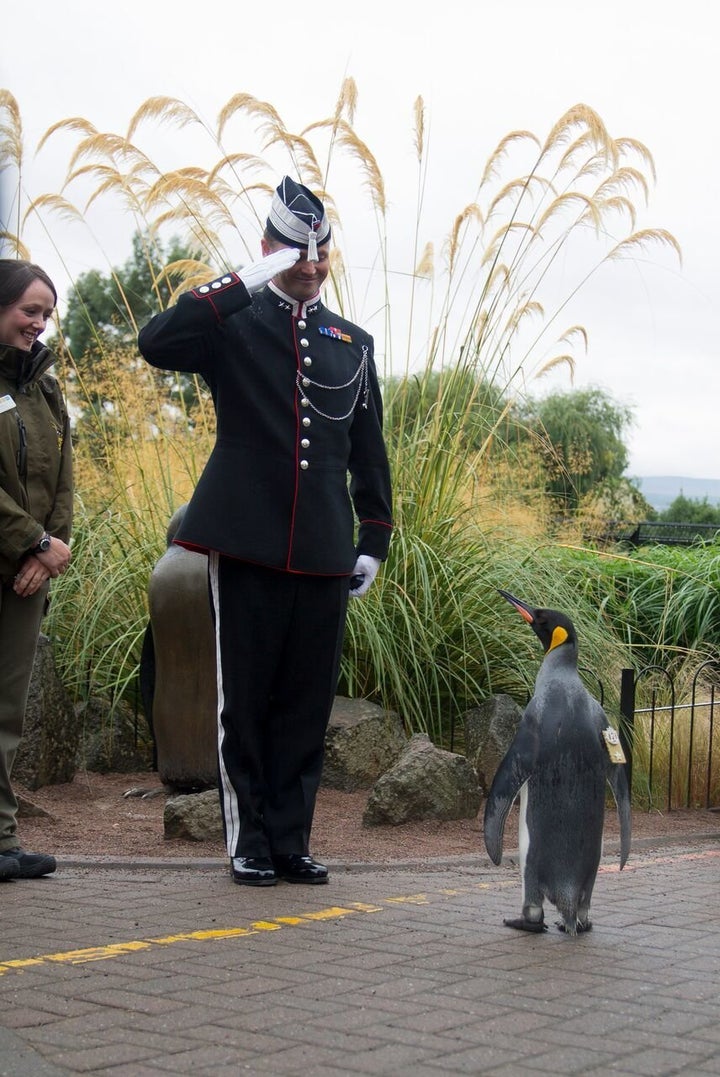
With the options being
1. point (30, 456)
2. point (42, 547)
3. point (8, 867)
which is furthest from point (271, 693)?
point (30, 456)

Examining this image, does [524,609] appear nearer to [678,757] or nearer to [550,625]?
[550,625]

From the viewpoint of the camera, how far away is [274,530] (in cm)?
416

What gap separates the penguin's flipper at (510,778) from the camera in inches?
141

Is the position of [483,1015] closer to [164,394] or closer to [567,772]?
[567,772]

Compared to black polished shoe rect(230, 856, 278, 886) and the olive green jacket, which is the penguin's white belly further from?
the olive green jacket

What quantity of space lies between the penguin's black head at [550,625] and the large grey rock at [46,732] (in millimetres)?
2876

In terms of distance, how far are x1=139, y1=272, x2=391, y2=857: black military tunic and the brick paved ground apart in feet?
1.16

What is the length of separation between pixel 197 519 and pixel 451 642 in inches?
104

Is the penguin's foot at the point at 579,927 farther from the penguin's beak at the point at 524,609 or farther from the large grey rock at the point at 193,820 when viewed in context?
the large grey rock at the point at 193,820

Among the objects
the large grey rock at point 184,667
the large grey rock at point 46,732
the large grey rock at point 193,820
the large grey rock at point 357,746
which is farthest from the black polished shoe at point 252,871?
the large grey rock at point 46,732

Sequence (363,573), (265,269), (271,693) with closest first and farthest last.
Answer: (265,269), (271,693), (363,573)

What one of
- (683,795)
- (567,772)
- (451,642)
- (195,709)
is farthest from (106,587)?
(567,772)

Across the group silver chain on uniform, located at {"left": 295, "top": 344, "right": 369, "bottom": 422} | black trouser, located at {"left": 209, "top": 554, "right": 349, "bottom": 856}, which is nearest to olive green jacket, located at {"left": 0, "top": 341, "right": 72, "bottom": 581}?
black trouser, located at {"left": 209, "top": 554, "right": 349, "bottom": 856}

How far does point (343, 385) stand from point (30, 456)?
1.04m
